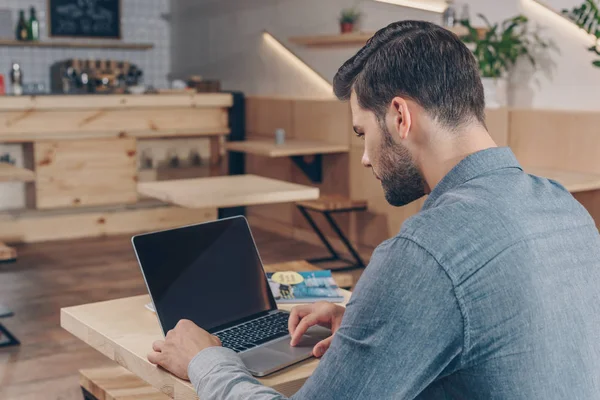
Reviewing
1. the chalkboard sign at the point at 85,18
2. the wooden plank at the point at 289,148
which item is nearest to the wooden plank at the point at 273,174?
the wooden plank at the point at 289,148

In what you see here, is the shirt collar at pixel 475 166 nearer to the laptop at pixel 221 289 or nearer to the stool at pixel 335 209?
the laptop at pixel 221 289

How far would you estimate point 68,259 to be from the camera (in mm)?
5570

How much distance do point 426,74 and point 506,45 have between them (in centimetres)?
354

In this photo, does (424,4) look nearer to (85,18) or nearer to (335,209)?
(335,209)

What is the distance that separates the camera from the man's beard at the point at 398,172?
1265mm

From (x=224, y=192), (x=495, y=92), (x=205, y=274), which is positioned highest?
(x=495, y=92)

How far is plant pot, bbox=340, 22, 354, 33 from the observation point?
560 cm

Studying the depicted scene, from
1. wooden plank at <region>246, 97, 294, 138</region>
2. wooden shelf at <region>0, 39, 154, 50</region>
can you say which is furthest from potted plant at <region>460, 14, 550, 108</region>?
wooden shelf at <region>0, 39, 154, 50</region>

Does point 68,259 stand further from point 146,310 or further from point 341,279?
point 146,310

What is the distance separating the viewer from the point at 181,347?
1.44m

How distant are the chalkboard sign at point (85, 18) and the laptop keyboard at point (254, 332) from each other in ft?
22.0

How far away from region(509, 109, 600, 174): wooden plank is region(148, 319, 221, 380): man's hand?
317 centimetres

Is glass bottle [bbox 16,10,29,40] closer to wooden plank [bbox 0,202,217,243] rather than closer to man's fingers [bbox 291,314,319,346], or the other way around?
wooden plank [bbox 0,202,217,243]

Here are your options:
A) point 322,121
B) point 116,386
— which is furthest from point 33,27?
point 116,386
